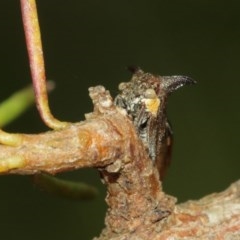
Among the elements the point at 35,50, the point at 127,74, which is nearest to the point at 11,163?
the point at 35,50

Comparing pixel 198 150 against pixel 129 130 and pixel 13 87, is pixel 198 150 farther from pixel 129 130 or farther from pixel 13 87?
pixel 129 130

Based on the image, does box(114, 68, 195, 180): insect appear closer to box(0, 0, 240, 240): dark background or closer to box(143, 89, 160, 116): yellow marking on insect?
box(143, 89, 160, 116): yellow marking on insect

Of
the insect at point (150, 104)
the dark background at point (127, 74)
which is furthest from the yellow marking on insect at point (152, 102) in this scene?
the dark background at point (127, 74)

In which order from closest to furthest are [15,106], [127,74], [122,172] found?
[122,172] < [15,106] < [127,74]

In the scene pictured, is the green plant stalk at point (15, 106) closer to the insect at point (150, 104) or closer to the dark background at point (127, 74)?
the insect at point (150, 104)

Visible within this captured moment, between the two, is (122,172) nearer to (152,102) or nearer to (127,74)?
(152,102)

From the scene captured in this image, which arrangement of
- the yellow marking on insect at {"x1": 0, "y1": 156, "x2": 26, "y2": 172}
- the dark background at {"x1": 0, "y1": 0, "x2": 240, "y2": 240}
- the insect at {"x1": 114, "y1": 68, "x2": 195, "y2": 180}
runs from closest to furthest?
the yellow marking on insect at {"x1": 0, "y1": 156, "x2": 26, "y2": 172} < the insect at {"x1": 114, "y1": 68, "x2": 195, "y2": 180} < the dark background at {"x1": 0, "y1": 0, "x2": 240, "y2": 240}

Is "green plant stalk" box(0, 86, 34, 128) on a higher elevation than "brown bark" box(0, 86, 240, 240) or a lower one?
higher

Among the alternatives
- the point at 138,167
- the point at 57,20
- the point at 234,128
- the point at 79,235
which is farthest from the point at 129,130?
the point at 57,20

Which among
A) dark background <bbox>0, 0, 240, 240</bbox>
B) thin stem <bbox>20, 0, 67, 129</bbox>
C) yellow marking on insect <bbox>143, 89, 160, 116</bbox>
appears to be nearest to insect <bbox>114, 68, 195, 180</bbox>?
yellow marking on insect <bbox>143, 89, 160, 116</bbox>
